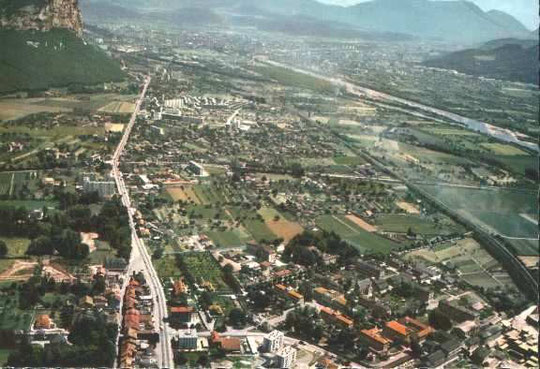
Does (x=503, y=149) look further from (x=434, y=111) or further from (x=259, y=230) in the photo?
(x=259, y=230)

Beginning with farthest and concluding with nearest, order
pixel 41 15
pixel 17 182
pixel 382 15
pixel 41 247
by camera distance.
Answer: pixel 382 15
pixel 41 15
pixel 17 182
pixel 41 247

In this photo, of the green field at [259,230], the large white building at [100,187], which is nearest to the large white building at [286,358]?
the green field at [259,230]

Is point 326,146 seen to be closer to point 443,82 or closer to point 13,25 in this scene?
point 13,25

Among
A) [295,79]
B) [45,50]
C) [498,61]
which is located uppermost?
[498,61]

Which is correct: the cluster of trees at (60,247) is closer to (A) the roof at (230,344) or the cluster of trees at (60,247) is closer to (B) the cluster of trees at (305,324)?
(A) the roof at (230,344)

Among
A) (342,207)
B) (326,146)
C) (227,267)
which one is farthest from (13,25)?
(227,267)

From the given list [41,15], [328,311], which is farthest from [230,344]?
[41,15]

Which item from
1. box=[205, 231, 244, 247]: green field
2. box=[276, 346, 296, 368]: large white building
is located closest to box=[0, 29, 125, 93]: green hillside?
box=[205, 231, 244, 247]: green field
